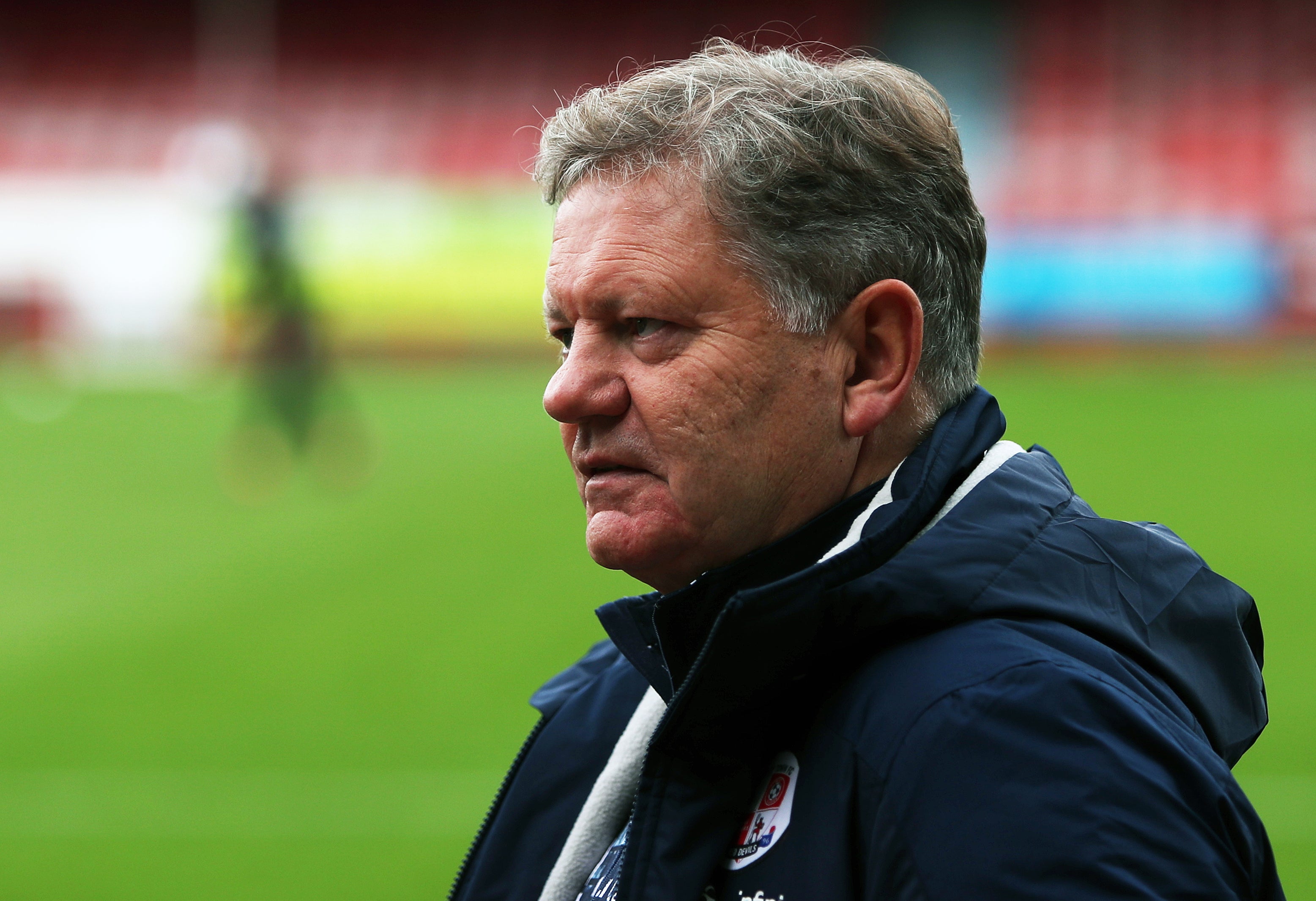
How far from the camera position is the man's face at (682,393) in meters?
1.41

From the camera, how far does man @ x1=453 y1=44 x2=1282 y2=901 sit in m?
1.08

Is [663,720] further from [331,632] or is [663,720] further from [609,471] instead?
[331,632]

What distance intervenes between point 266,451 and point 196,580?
15.1ft

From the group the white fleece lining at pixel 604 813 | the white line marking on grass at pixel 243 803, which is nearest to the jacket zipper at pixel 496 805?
the white fleece lining at pixel 604 813

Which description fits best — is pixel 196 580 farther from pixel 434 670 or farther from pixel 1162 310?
pixel 1162 310

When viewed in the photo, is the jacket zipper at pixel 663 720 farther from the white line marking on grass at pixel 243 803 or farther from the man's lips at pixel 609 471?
the white line marking on grass at pixel 243 803

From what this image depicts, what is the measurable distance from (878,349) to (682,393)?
7.8 inches

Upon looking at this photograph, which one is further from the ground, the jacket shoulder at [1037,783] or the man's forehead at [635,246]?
the man's forehead at [635,246]

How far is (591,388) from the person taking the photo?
4.83 ft

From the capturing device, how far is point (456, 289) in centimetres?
1991

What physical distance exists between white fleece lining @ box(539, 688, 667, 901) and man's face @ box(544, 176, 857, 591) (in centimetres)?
19

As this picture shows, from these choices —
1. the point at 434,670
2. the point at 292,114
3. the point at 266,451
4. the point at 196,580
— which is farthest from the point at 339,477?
the point at 292,114

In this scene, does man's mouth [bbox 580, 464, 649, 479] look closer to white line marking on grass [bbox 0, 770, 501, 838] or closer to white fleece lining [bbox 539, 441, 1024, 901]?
white fleece lining [bbox 539, 441, 1024, 901]

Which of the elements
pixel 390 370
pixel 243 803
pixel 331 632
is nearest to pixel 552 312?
pixel 243 803
